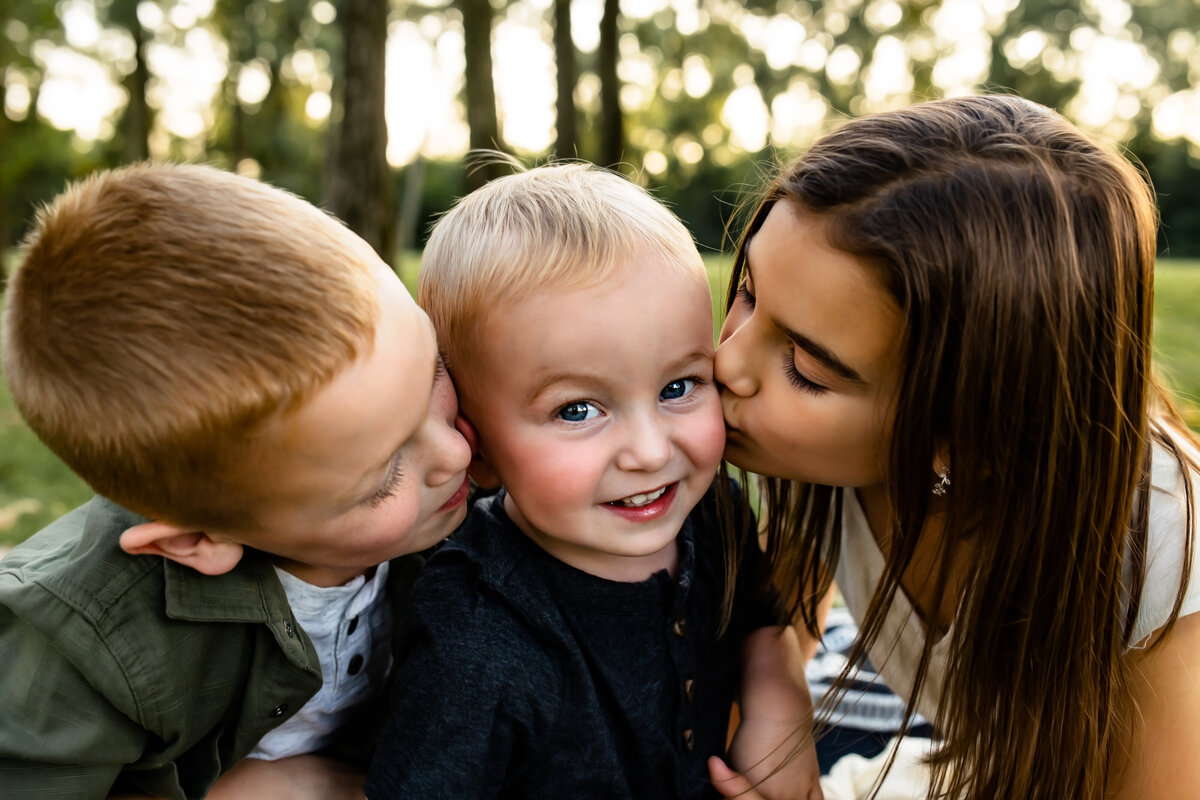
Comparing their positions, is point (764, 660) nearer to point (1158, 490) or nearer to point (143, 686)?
point (1158, 490)

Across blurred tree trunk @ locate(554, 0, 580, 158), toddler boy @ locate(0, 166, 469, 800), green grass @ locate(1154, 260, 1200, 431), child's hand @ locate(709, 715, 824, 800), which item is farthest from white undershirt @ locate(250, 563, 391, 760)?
blurred tree trunk @ locate(554, 0, 580, 158)

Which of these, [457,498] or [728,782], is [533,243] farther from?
[728,782]

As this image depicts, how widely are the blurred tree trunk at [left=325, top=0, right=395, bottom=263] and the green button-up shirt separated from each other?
4.92 meters

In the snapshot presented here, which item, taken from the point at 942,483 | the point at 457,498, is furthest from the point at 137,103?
the point at 942,483

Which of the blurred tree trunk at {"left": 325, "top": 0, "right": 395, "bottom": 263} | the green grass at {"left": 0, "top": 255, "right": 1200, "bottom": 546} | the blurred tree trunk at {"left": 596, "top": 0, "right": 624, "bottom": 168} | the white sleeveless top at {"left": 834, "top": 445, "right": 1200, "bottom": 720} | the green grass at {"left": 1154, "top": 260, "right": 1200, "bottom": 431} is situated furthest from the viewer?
the blurred tree trunk at {"left": 596, "top": 0, "right": 624, "bottom": 168}

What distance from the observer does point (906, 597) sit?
204cm

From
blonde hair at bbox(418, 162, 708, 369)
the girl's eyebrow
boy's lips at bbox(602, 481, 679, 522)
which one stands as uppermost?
blonde hair at bbox(418, 162, 708, 369)

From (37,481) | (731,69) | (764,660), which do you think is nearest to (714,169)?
(731,69)

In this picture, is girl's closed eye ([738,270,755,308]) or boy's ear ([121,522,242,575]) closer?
boy's ear ([121,522,242,575])

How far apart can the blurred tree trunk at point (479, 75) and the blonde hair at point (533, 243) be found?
8.05 m

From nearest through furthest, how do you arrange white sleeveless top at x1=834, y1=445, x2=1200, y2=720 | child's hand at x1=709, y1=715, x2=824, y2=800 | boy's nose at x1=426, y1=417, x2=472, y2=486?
boy's nose at x1=426, y1=417, x2=472, y2=486
white sleeveless top at x1=834, y1=445, x2=1200, y2=720
child's hand at x1=709, y1=715, x2=824, y2=800

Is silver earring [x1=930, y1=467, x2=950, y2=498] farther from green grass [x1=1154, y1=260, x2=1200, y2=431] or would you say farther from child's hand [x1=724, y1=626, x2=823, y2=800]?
green grass [x1=1154, y1=260, x2=1200, y2=431]

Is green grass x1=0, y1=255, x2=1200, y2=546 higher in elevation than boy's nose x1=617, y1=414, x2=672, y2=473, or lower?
lower

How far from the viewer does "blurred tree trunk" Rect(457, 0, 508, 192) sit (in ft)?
31.2
